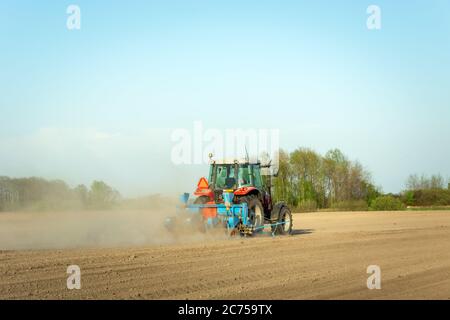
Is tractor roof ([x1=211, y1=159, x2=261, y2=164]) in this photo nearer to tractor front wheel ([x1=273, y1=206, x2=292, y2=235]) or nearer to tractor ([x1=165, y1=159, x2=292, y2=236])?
tractor ([x1=165, y1=159, x2=292, y2=236])

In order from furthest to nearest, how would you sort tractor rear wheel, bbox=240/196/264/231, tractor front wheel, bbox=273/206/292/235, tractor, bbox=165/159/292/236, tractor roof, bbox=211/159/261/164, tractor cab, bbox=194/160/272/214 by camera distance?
1. tractor front wheel, bbox=273/206/292/235
2. tractor roof, bbox=211/159/261/164
3. tractor cab, bbox=194/160/272/214
4. tractor rear wheel, bbox=240/196/264/231
5. tractor, bbox=165/159/292/236

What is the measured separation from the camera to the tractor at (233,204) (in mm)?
16562

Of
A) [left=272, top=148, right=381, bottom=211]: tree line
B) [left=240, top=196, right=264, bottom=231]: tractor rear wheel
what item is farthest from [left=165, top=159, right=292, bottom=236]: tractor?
[left=272, top=148, right=381, bottom=211]: tree line

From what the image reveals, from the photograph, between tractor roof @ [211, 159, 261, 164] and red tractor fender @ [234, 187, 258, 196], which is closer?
red tractor fender @ [234, 187, 258, 196]

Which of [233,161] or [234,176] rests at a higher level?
[233,161]

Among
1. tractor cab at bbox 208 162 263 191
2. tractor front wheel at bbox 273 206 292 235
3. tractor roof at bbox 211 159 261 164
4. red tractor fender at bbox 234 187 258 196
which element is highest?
tractor roof at bbox 211 159 261 164

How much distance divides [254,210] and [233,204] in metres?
0.82

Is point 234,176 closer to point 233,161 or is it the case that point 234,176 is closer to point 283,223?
point 233,161

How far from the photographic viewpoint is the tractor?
54.3ft

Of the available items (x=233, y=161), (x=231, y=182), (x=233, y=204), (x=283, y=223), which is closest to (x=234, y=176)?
(x=231, y=182)

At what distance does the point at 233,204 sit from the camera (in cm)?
1670

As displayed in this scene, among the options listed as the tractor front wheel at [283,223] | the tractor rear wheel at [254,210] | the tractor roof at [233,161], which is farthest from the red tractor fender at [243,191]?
the tractor front wheel at [283,223]

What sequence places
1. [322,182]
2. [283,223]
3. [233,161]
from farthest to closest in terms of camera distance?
[322,182], [283,223], [233,161]
